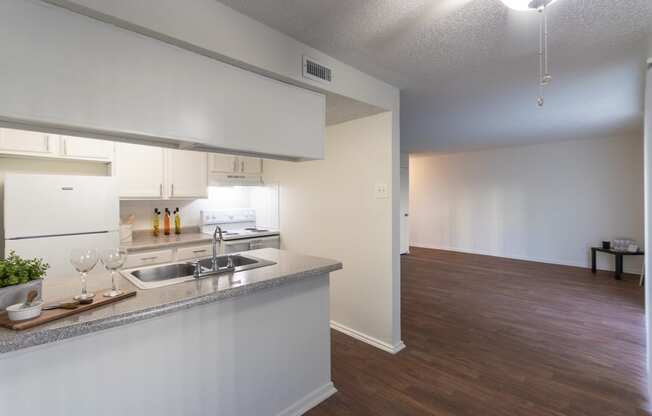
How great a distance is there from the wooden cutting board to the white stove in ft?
7.29

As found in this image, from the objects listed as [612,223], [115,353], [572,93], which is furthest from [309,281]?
[612,223]

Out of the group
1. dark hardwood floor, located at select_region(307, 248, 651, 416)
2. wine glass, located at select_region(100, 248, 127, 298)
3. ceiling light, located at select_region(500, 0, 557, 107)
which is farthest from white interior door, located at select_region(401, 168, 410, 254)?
wine glass, located at select_region(100, 248, 127, 298)

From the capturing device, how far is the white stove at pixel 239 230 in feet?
12.1

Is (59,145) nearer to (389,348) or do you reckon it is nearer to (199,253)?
(199,253)

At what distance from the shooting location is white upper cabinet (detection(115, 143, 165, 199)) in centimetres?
313

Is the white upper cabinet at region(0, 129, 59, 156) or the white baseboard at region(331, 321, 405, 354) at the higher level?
the white upper cabinet at region(0, 129, 59, 156)

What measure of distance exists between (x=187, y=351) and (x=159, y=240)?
212 cm

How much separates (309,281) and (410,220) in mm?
6667

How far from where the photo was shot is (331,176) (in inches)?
128

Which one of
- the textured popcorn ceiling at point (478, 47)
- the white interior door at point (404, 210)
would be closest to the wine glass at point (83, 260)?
the textured popcorn ceiling at point (478, 47)

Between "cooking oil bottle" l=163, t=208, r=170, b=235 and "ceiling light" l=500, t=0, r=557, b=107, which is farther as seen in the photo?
"cooking oil bottle" l=163, t=208, r=170, b=235

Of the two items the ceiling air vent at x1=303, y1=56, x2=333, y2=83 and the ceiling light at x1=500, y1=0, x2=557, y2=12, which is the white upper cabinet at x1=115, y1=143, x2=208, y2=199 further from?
the ceiling light at x1=500, y1=0, x2=557, y2=12

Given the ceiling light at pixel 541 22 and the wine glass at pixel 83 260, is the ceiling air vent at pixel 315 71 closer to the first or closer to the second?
the ceiling light at pixel 541 22

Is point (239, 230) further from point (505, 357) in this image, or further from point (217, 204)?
point (505, 357)
